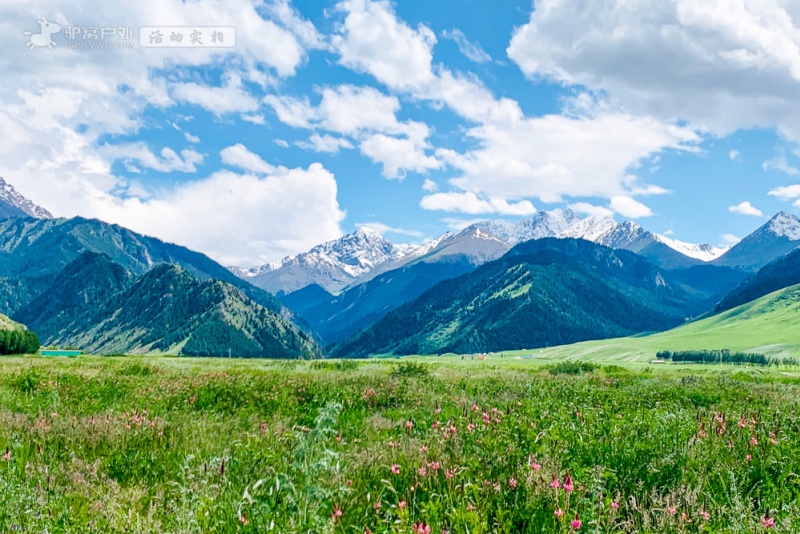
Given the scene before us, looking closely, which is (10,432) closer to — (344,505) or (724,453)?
(344,505)

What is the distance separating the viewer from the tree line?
131875 millimetres

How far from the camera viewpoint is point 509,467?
22.1 feet

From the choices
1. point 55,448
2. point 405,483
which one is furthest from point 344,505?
point 55,448

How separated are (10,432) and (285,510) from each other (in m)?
6.92

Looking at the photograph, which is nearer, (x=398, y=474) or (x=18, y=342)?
(x=398, y=474)

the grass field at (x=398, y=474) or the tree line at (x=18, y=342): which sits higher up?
the tree line at (x=18, y=342)

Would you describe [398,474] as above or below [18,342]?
below

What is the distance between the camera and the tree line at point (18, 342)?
131875 millimetres

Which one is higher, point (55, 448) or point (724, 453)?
point (55, 448)

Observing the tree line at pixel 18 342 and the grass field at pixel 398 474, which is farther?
the tree line at pixel 18 342

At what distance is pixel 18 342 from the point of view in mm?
140625

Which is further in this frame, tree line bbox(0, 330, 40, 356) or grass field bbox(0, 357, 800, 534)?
tree line bbox(0, 330, 40, 356)

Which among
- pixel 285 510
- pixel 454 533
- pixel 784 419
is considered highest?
pixel 285 510

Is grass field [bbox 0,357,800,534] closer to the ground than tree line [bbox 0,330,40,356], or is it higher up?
closer to the ground
